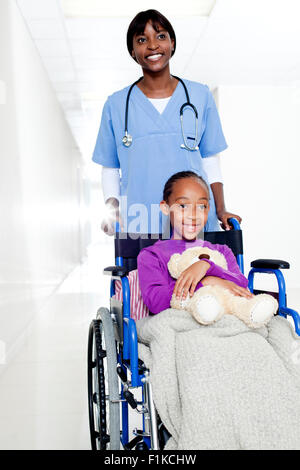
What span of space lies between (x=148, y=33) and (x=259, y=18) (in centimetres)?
270

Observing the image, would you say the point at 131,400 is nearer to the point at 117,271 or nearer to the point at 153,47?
the point at 117,271

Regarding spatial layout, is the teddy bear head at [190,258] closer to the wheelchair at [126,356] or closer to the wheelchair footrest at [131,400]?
the wheelchair at [126,356]

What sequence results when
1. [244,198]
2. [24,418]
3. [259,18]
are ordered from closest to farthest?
[24,418]
[259,18]
[244,198]

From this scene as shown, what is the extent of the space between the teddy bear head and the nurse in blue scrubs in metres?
0.27

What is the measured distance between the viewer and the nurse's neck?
5.41ft

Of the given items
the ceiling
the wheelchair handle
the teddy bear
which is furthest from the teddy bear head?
the ceiling

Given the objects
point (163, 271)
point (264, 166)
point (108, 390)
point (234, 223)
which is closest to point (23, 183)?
point (234, 223)

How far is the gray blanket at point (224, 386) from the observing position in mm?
895

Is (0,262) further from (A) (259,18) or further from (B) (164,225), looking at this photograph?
(A) (259,18)

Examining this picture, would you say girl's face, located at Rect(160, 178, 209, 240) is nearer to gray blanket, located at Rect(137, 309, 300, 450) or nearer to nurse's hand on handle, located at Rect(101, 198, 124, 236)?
nurse's hand on handle, located at Rect(101, 198, 124, 236)

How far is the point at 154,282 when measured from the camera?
130 centimetres

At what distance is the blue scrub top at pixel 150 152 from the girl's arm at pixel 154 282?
0.26 meters

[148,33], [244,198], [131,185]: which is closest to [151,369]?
[131,185]

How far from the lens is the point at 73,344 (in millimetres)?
3129
